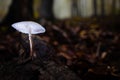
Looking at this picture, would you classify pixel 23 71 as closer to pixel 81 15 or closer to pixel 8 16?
pixel 8 16

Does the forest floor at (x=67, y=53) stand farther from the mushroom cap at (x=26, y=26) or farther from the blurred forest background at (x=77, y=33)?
the mushroom cap at (x=26, y=26)

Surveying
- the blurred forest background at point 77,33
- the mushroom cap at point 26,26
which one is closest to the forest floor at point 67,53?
the blurred forest background at point 77,33

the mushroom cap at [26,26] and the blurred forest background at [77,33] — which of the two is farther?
the blurred forest background at [77,33]

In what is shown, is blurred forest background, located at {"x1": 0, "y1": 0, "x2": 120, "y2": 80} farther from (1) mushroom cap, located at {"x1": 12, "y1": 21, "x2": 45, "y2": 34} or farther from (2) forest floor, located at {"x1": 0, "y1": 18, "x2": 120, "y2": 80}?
(1) mushroom cap, located at {"x1": 12, "y1": 21, "x2": 45, "y2": 34}

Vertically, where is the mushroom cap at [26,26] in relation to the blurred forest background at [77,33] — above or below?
above

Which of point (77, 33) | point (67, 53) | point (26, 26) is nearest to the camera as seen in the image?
point (26, 26)

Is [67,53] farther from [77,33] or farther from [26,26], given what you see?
[26,26]

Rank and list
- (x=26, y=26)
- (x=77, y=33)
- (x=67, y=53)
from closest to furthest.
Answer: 1. (x=26, y=26)
2. (x=67, y=53)
3. (x=77, y=33)

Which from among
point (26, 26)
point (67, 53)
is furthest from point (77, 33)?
point (26, 26)
